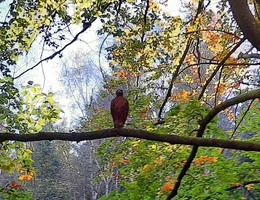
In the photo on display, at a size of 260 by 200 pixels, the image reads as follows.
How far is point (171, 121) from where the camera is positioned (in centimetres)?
276

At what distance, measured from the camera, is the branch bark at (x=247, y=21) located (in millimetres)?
1763

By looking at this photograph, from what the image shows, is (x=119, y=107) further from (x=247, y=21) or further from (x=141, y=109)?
(x=141, y=109)

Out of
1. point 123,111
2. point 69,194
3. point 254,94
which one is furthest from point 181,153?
point 69,194

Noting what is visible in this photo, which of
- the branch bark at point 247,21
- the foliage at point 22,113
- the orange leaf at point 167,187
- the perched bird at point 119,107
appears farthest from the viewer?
the orange leaf at point 167,187

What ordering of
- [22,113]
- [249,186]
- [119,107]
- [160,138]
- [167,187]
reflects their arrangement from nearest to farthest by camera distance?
[160,138] → [119,107] → [22,113] → [167,187] → [249,186]

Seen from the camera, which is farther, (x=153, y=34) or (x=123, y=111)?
(x=153, y=34)

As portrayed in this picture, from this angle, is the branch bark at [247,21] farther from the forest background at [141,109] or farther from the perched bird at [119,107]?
the perched bird at [119,107]

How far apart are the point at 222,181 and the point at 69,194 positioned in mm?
8733

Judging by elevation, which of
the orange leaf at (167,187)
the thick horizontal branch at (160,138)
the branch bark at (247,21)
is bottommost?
the orange leaf at (167,187)

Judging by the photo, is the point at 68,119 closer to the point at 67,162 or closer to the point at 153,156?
the point at 67,162

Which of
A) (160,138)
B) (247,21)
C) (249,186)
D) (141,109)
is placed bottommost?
(249,186)

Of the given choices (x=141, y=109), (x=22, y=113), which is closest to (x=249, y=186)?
(x=141, y=109)

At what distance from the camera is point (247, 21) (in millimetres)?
1769

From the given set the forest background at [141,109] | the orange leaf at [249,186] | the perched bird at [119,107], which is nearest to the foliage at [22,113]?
the forest background at [141,109]
